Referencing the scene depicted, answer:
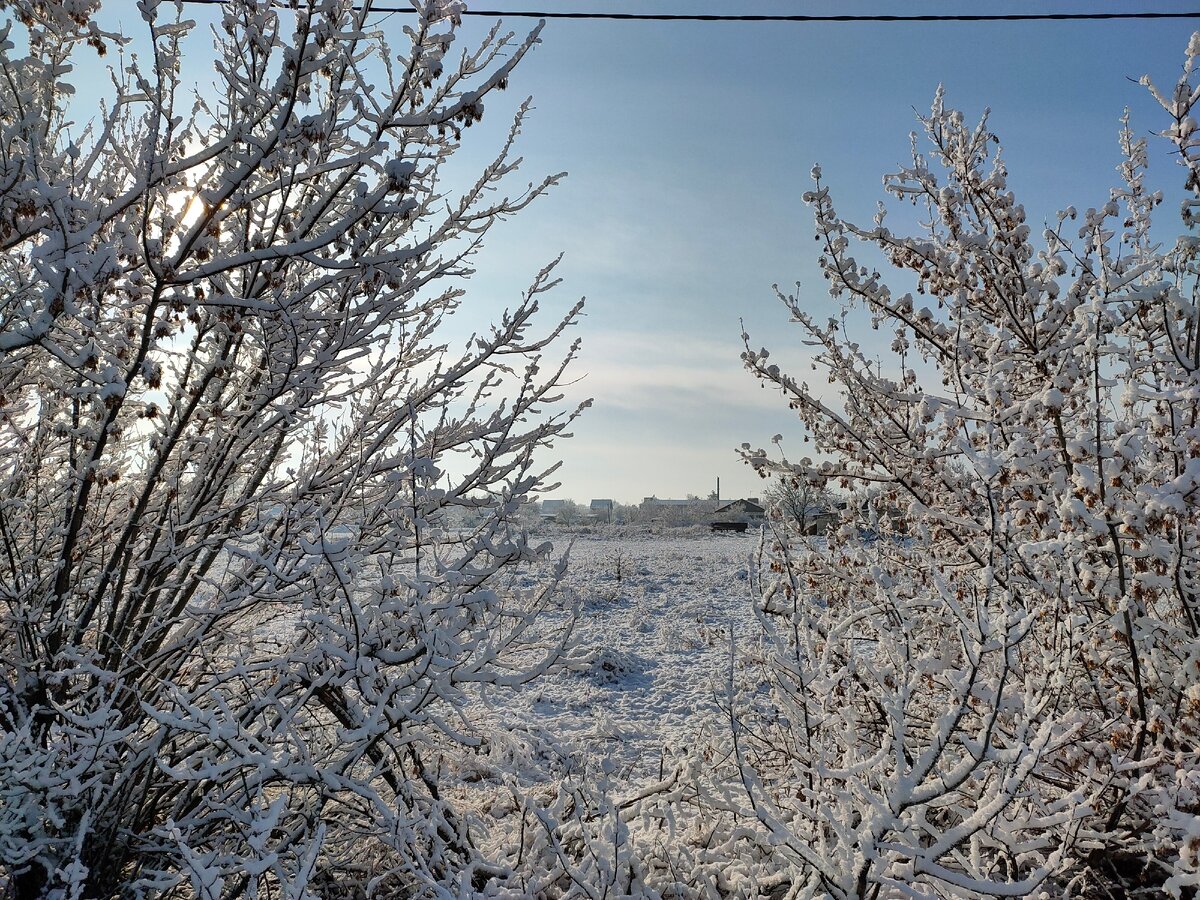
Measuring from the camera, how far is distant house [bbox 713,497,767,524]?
4738 cm

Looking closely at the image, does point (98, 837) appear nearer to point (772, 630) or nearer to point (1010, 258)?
point (772, 630)

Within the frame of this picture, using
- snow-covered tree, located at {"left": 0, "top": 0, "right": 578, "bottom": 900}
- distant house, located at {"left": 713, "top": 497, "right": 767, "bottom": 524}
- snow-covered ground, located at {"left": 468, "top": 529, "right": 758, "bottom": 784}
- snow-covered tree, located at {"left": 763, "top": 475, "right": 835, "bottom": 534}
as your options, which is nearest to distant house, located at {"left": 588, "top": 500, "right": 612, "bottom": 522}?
distant house, located at {"left": 713, "top": 497, "right": 767, "bottom": 524}

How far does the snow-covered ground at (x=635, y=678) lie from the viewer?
5.21 metres

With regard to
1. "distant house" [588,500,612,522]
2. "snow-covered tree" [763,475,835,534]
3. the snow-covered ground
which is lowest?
the snow-covered ground

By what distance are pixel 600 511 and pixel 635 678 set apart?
65.0m

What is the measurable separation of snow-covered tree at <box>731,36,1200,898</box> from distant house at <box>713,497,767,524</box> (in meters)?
42.9

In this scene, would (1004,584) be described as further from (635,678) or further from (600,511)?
(600,511)

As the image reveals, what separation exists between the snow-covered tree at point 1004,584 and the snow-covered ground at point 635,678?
571mm

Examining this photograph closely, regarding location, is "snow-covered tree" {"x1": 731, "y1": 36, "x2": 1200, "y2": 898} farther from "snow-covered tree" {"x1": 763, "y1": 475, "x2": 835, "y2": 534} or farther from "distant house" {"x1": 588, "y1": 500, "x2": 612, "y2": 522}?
"distant house" {"x1": 588, "y1": 500, "x2": 612, "y2": 522}

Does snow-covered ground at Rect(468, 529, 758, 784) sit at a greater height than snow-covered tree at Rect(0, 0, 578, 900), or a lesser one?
lesser

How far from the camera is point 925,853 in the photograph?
195 centimetres

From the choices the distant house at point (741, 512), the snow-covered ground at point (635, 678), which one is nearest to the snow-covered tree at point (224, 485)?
the snow-covered ground at point (635, 678)

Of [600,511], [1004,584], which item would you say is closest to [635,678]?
[1004,584]

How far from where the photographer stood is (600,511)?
74000mm
